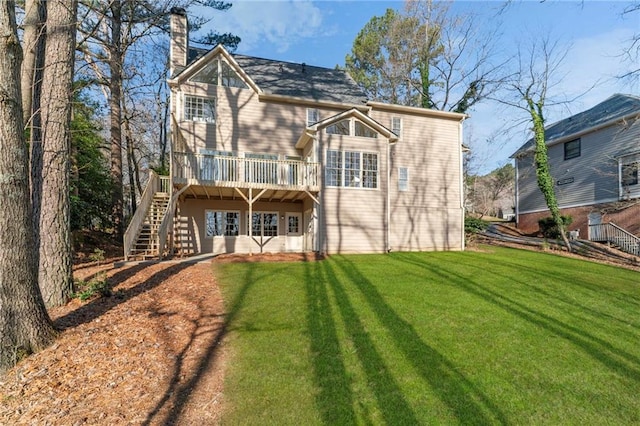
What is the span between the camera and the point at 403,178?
15.6 meters

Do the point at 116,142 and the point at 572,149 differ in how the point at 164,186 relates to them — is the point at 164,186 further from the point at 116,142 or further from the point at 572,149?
the point at 572,149

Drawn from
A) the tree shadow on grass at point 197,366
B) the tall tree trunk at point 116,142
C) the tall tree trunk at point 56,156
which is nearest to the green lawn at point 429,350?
the tree shadow on grass at point 197,366

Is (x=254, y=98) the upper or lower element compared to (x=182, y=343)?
upper

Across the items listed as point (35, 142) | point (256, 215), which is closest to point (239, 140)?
point (256, 215)

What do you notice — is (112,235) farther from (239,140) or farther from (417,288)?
(417,288)

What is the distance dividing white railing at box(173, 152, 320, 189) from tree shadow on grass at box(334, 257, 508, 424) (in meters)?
7.16

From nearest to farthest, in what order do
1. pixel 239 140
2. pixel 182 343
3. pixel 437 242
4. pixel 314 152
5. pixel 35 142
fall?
pixel 182 343, pixel 35 142, pixel 314 152, pixel 239 140, pixel 437 242

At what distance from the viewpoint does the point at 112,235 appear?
15445 millimetres

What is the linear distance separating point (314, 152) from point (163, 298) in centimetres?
794

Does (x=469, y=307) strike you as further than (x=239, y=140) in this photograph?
No

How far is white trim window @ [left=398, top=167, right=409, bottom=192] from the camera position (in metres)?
15.5

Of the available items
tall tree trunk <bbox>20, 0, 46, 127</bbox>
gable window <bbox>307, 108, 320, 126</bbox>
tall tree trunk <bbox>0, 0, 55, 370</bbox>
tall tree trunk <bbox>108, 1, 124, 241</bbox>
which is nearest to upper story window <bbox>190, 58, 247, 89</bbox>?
gable window <bbox>307, 108, 320, 126</bbox>

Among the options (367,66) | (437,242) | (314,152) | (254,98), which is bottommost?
(437,242)

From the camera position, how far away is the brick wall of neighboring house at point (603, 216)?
16.5 meters
